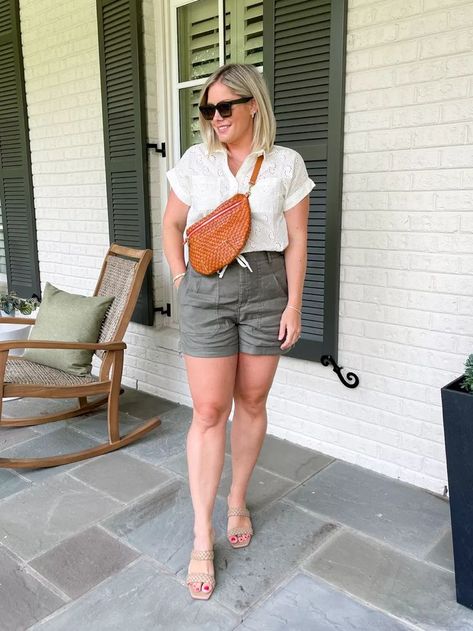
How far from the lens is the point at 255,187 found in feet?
5.65

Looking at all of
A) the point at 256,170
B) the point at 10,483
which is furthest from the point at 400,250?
the point at 10,483

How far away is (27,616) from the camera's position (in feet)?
5.62

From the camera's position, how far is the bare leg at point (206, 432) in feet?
5.88

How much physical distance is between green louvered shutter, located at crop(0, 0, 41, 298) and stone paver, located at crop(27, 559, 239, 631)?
2.79 meters

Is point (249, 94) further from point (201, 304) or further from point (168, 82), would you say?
point (168, 82)

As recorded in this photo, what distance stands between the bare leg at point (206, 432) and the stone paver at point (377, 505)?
582 millimetres

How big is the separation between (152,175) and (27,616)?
2.32 metres

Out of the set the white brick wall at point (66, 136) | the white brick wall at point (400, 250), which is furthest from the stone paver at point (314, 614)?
the white brick wall at point (66, 136)

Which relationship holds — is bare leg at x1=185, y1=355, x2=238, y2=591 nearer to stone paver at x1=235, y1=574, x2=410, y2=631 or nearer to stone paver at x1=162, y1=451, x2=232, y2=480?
stone paver at x1=235, y1=574, x2=410, y2=631

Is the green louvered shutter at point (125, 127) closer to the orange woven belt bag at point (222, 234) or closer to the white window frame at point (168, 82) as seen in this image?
the white window frame at point (168, 82)

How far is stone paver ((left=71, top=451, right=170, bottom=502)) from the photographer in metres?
2.44

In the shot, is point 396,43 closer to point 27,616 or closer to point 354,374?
point 354,374

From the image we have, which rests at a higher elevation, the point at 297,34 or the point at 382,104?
the point at 297,34

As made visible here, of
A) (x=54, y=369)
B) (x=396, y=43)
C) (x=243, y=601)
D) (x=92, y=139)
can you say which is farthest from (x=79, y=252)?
(x=243, y=601)
